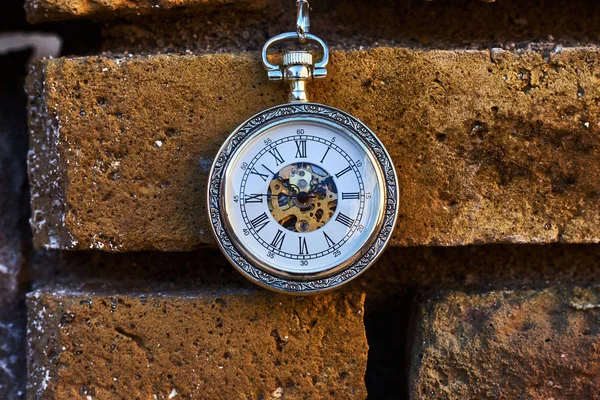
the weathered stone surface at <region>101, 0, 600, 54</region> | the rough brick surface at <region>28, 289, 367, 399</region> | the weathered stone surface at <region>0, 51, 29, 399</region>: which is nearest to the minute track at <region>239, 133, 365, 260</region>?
the rough brick surface at <region>28, 289, 367, 399</region>

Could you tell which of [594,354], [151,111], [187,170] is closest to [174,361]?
[187,170]

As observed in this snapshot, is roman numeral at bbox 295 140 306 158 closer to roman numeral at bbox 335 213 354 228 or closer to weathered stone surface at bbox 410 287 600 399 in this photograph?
roman numeral at bbox 335 213 354 228

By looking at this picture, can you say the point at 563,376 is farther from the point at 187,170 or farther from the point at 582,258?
the point at 187,170

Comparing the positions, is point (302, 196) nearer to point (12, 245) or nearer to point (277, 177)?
point (277, 177)

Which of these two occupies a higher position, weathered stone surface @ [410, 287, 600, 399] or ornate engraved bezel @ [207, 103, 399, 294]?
ornate engraved bezel @ [207, 103, 399, 294]

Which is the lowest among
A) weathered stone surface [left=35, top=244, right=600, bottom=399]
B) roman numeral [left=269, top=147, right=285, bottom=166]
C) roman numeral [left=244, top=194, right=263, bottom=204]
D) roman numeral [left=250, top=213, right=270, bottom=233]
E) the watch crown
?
weathered stone surface [left=35, top=244, right=600, bottom=399]

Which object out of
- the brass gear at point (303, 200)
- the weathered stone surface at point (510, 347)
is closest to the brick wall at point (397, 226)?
the weathered stone surface at point (510, 347)

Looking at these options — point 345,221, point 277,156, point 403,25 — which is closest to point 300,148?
point 277,156
